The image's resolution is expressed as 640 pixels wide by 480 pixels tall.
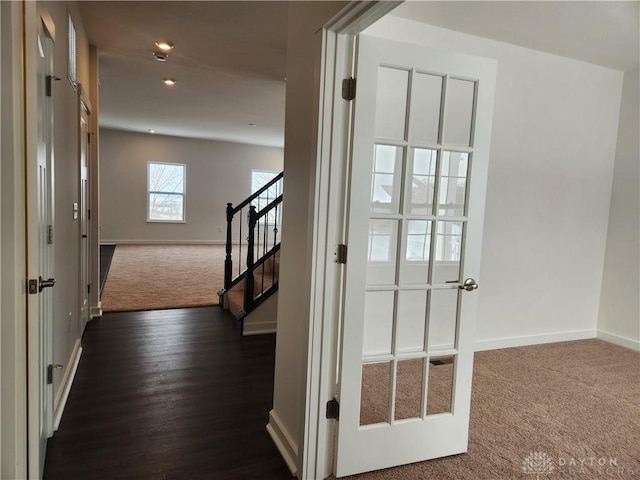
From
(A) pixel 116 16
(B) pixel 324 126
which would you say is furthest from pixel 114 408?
(A) pixel 116 16

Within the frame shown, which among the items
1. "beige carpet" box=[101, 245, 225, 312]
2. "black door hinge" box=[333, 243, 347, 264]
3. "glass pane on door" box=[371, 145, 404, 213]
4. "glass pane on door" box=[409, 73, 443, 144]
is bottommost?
"beige carpet" box=[101, 245, 225, 312]

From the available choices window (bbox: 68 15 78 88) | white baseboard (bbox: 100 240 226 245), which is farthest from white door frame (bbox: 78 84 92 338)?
white baseboard (bbox: 100 240 226 245)

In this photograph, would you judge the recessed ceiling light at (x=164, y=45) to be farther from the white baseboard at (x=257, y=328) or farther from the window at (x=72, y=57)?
the white baseboard at (x=257, y=328)

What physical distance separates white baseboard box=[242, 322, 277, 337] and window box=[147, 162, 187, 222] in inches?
275

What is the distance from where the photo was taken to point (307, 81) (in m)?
1.92

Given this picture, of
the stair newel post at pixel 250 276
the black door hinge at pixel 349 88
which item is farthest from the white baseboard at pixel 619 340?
the black door hinge at pixel 349 88

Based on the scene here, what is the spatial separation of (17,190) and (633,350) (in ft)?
15.7

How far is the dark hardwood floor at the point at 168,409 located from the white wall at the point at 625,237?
336 centimetres

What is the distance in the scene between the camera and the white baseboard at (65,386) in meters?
2.26

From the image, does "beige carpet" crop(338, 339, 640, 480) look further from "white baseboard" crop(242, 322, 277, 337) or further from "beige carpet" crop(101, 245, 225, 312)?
"beige carpet" crop(101, 245, 225, 312)

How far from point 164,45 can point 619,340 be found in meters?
5.15

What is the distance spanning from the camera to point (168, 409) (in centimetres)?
245

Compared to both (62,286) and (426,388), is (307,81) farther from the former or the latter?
(62,286)

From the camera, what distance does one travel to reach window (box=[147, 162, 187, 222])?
9.95 metres
